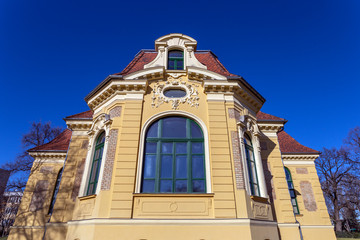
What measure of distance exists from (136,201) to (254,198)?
16.0ft

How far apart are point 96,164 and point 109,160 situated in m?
1.50

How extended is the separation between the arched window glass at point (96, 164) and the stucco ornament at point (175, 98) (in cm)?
315

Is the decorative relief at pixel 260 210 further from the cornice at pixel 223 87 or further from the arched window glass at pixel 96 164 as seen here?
the arched window glass at pixel 96 164

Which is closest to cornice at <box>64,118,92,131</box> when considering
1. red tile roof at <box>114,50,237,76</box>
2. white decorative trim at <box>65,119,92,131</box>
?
white decorative trim at <box>65,119,92,131</box>

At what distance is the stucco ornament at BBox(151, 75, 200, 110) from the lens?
35.3ft

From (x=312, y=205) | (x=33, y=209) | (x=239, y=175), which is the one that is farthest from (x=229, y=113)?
(x=33, y=209)

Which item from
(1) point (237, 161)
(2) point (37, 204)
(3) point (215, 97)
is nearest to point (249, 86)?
(3) point (215, 97)

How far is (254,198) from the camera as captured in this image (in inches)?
371

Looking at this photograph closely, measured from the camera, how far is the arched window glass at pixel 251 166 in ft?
33.4

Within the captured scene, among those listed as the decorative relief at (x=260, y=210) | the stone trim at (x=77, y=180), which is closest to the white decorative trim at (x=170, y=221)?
the decorative relief at (x=260, y=210)

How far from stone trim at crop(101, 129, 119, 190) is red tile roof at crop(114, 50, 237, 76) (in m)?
4.11

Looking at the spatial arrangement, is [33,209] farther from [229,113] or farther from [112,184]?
[229,113]

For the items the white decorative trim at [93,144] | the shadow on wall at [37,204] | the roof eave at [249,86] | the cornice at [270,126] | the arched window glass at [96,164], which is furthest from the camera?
the shadow on wall at [37,204]

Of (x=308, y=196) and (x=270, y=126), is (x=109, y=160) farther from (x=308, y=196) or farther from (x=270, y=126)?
(x=308, y=196)
